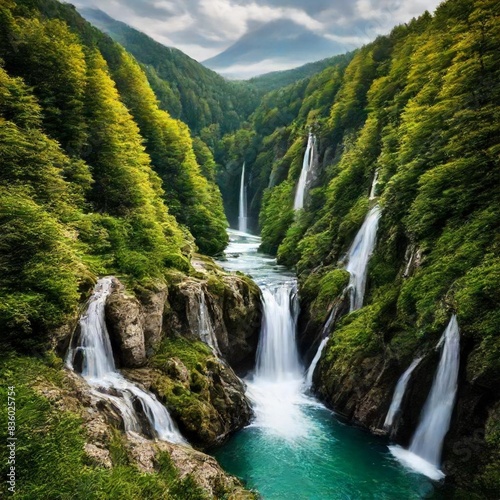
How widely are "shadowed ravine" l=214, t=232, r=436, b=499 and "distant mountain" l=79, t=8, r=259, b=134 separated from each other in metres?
77.6

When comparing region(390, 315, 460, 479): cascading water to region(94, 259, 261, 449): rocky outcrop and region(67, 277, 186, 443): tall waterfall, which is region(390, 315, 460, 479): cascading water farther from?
region(67, 277, 186, 443): tall waterfall

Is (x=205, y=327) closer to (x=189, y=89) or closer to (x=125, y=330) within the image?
(x=125, y=330)

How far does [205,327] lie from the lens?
16250 millimetres

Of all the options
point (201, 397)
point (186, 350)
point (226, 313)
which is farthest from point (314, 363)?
point (201, 397)

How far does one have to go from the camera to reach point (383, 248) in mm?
18016

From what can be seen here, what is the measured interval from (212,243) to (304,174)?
1575 cm

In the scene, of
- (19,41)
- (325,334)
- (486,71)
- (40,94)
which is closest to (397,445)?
(325,334)

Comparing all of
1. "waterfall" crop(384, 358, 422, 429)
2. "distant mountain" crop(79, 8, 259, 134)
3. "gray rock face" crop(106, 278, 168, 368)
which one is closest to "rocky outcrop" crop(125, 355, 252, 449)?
"gray rock face" crop(106, 278, 168, 368)

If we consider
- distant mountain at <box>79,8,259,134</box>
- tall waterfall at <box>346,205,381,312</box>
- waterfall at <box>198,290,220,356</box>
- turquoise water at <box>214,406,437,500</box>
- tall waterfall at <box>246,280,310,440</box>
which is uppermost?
distant mountain at <box>79,8,259,134</box>

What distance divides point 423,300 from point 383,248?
5687 mm

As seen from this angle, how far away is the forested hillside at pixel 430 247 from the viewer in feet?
34.6

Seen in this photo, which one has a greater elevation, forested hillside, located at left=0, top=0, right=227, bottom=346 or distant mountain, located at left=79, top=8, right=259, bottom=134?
distant mountain, located at left=79, top=8, right=259, bottom=134

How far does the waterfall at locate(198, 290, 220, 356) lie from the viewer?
16016mm

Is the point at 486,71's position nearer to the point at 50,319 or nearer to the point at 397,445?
the point at 397,445
